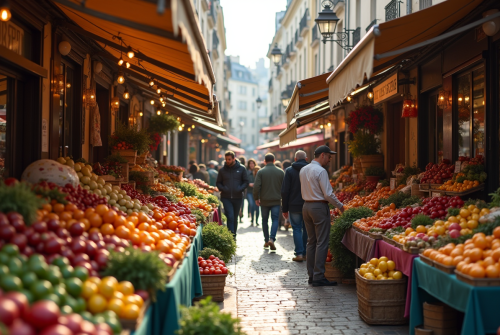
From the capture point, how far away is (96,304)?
331 centimetres

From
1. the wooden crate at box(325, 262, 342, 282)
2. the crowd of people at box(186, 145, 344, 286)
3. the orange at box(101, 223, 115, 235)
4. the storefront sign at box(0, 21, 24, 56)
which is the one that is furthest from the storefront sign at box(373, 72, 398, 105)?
the orange at box(101, 223, 115, 235)

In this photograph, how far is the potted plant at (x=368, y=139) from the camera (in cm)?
1381

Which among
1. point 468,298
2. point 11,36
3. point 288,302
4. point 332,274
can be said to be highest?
point 11,36

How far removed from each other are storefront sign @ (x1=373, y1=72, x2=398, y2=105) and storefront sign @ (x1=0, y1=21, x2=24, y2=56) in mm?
6341

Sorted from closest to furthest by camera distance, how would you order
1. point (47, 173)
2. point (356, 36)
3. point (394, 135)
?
point (47, 173)
point (394, 135)
point (356, 36)

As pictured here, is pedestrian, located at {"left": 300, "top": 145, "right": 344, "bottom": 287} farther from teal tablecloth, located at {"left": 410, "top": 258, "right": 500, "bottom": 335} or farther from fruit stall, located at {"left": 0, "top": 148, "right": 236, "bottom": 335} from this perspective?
teal tablecloth, located at {"left": 410, "top": 258, "right": 500, "bottom": 335}

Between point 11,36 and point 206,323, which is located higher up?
point 11,36

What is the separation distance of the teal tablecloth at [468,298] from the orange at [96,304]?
2743mm

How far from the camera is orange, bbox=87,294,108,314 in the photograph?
130 inches

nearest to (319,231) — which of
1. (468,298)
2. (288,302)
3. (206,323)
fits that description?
(288,302)

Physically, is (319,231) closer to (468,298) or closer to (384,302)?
(384,302)

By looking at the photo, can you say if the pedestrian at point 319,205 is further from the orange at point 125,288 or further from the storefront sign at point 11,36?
the orange at point 125,288

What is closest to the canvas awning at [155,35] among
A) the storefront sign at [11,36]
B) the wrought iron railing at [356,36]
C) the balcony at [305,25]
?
the storefront sign at [11,36]

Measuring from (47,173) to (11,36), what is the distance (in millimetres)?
1572
